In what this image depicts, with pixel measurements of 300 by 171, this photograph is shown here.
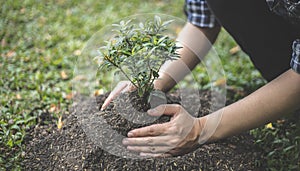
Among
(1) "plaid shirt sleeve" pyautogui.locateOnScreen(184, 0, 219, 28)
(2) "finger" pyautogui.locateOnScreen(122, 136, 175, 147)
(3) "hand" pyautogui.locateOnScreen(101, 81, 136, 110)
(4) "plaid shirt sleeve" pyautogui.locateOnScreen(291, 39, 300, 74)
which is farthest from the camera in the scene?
(1) "plaid shirt sleeve" pyautogui.locateOnScreen(184, 0, 219, 28)

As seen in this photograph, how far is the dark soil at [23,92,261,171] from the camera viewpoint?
185 centimetres

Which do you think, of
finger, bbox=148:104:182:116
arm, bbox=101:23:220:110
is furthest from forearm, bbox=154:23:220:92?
finger, bbox=148:104:182:116

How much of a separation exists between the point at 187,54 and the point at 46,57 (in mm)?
1347

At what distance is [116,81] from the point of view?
213 cm

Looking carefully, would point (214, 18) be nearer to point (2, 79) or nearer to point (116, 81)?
point (116, 81)

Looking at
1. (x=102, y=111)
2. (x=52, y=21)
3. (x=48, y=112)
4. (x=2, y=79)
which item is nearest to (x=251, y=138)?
(x=102, y=111)

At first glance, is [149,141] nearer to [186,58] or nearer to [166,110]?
[166,110]

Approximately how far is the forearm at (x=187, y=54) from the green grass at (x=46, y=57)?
564mm

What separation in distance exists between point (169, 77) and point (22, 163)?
0.84 meters

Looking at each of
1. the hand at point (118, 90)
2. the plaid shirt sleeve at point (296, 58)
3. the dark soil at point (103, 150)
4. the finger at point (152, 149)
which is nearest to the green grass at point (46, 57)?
the dark soil at point (103, 150)

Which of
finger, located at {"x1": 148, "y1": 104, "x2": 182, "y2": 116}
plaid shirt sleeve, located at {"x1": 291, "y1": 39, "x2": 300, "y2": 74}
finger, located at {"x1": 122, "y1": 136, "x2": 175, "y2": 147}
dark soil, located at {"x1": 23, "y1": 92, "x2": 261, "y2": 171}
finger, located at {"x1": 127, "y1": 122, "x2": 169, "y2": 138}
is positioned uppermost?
plaid shirt sleeve, located at {"x1": 291, "y1": 39, "x2": 300, "y2": 74}

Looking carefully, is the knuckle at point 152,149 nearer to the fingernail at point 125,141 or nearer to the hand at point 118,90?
the fingernail at point 125,141

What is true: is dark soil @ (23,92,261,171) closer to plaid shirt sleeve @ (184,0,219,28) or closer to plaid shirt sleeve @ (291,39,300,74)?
plaid shirt sleeve @ (184,0,219,28)

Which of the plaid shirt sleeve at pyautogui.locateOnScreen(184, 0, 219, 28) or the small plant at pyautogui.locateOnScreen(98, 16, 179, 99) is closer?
the small plant at pyautogui.locateOnScreen(98, 16, 179, 99)
